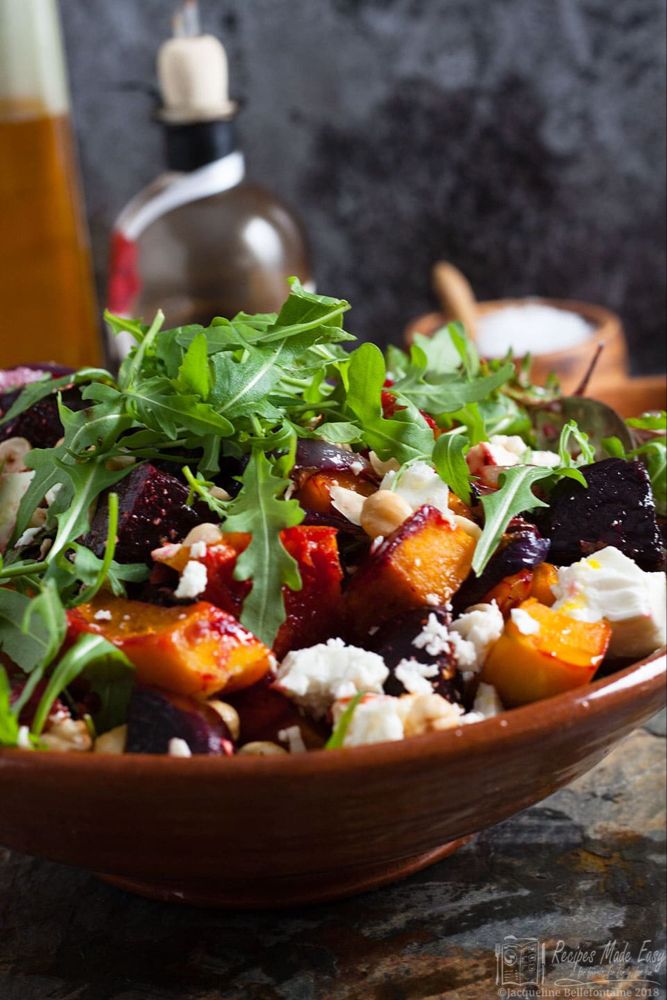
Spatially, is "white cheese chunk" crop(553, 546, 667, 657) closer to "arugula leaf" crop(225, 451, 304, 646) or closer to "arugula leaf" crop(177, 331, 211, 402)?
"arugula leaf" crop(225, 451, 304, 646)

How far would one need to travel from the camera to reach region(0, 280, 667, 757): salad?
1.10 metres

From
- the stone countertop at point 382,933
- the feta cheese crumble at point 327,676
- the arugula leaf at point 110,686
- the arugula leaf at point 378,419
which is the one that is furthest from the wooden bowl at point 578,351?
the arugula leaf at point 110,686

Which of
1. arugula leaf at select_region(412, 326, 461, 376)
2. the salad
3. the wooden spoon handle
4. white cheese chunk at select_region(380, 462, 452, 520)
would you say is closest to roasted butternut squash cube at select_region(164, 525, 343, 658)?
the salad

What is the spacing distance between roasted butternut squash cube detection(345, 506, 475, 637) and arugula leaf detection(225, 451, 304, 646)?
9cm

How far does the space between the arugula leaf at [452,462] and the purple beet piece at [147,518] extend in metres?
0.29

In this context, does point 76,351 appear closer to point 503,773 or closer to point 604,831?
point 604,831

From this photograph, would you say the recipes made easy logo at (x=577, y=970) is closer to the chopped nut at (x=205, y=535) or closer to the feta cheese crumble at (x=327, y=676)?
the feta cheese crumble at (x=327, y=676)

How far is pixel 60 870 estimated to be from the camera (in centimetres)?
146

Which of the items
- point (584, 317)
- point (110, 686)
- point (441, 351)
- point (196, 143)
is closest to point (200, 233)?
point (196, 143)

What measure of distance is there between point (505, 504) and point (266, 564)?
30 cm

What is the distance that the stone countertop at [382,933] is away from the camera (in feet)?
4.14

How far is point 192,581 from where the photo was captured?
115 cm

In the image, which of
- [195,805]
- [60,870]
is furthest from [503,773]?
[60,870]

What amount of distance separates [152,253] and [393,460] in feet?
6.01
